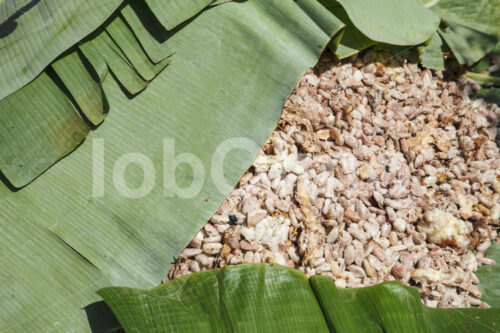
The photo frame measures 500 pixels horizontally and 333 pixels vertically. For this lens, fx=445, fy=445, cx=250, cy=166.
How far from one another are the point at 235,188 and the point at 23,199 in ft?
2.23

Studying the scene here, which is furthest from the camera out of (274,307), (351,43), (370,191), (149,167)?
(351,43)

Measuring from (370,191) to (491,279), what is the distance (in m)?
0.63

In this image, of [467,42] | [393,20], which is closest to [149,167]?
[393,20]

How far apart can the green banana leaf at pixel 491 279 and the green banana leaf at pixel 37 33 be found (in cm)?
172

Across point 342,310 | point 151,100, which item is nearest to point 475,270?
point 342,310

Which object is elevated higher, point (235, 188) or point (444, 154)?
point (444, 154)

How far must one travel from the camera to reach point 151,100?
1497 mm

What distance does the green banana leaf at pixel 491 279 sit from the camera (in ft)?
5.81

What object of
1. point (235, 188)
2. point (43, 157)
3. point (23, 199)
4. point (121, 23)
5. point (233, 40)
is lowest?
point (23, 199)

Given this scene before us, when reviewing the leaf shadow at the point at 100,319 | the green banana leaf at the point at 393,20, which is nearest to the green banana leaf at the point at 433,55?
the green banana leaf at the point at 393,20

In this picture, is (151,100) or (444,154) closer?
(151,100)

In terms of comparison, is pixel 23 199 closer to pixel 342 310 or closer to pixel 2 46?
pixel 2 46

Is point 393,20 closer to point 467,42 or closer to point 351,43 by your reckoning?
→ point 351,43

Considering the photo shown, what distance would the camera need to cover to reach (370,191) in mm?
1728
